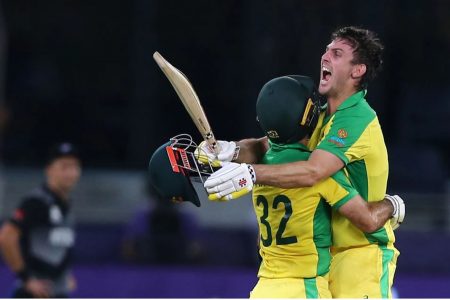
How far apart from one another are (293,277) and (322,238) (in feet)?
0.73

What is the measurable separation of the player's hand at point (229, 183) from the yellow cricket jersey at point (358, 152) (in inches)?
18.1

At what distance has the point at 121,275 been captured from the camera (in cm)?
937

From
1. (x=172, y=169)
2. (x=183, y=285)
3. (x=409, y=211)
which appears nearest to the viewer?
(x=172, y=169)

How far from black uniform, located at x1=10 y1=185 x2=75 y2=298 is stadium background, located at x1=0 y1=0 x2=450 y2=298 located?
1462 millimetres

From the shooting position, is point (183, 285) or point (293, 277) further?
point (183, 285)

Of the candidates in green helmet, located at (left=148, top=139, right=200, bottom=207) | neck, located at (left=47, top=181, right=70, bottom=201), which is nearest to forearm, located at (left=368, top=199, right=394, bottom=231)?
green helmet, located at (left=148, top=139, right=200, bottom=207)

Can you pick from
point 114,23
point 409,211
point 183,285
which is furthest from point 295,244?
point 114,23

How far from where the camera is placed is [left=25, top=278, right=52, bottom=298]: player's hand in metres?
8.06

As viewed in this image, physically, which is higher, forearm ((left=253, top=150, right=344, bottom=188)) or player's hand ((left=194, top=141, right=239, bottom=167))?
player's hand ((left=194, top=141, right=239, bottom=167))

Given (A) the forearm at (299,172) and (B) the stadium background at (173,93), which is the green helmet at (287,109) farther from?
(B) the stadium background at (173,93)

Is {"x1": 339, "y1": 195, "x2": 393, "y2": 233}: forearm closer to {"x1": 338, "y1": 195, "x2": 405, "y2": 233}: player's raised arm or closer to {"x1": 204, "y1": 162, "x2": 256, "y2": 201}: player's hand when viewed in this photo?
{"x1": 338, "y1": 195, "x2": 405, "y2": 233}: player's raised arm

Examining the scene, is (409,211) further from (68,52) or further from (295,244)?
(295,244)

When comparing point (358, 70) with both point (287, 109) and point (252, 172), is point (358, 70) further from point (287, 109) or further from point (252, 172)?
point (252, 172)

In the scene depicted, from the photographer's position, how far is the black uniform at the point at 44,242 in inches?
324
